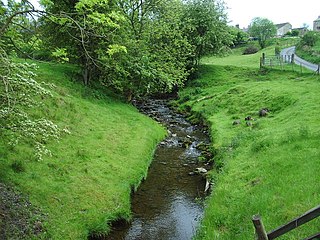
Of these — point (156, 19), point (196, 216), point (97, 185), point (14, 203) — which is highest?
point (156, 19)

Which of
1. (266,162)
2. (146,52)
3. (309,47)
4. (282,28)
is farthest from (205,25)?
(282,28)

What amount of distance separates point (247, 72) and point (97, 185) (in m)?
44.5

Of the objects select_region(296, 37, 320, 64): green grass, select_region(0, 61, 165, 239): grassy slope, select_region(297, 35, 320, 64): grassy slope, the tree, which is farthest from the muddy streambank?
the tree

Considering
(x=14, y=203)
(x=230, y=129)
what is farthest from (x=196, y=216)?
(x=230, y=129)

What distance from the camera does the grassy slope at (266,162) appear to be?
1190cm

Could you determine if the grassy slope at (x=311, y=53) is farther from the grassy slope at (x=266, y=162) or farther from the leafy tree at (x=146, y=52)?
the leafy tree at (x=146, y=52)

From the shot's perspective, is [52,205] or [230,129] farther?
[230,129]

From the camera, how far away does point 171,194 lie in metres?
18.3

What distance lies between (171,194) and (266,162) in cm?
546

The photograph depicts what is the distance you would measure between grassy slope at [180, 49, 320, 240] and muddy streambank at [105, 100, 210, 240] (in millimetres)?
1342

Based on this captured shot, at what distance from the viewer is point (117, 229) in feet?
47.9

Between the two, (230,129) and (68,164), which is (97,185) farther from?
(230,129)

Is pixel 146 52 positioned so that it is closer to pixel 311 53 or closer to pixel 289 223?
pixel 289 223

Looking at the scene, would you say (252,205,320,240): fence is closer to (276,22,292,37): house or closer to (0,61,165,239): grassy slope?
(0,61,165,239): grassy slope
